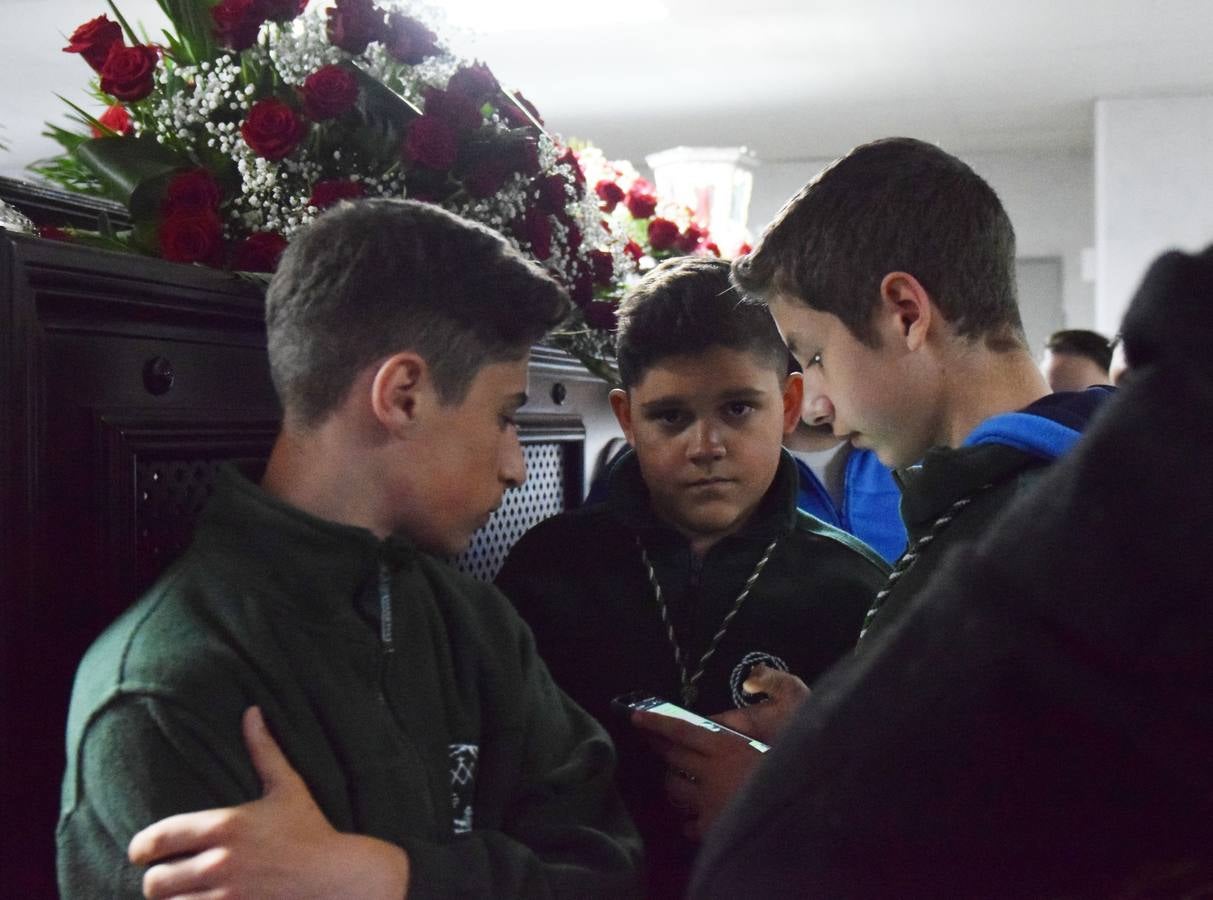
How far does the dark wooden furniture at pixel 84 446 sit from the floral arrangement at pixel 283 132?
205 mm

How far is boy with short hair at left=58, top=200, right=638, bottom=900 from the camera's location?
0.96m

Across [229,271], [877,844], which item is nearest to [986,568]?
[877,844]

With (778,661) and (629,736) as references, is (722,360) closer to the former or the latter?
(778,661)

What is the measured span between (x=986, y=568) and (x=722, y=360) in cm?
138

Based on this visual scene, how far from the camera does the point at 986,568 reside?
1.24 ft

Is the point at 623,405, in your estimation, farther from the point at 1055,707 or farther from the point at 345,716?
the point at 1055,707

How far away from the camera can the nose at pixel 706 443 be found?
67.1 inches

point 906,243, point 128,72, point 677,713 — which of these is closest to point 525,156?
point 128,72

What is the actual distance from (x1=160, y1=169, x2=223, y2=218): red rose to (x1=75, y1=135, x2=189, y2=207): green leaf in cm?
8

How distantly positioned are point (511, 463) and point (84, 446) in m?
0.40

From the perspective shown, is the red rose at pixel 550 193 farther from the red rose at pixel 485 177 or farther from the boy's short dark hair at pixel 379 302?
the boy's short dark hair at pixel 379 302

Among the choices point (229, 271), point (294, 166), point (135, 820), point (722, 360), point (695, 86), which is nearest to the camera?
point (135, 820)

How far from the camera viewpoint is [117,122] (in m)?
1.73

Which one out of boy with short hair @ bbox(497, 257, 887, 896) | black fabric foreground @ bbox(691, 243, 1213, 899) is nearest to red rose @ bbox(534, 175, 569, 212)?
boy with short hair @ bbox(497, 257, 887, 896)
